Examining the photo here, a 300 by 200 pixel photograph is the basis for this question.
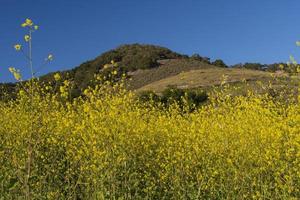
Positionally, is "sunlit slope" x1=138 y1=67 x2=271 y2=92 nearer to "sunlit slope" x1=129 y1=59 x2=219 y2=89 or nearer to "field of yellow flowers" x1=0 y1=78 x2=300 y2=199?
"sunlit slope" x1=129 y1=59 x2=219 y2=89

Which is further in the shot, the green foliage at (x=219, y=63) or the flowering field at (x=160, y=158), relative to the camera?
the green foliage at (x=219, y=63)

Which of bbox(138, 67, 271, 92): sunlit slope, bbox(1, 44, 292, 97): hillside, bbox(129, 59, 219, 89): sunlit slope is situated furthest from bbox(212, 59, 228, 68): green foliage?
bbox(138, 67, 271, 92): sunlit slope

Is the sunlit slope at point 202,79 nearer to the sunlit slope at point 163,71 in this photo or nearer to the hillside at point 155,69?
the hillside at point 155,69

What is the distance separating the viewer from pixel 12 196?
25.6 ft

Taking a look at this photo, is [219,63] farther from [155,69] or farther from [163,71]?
[163,71]

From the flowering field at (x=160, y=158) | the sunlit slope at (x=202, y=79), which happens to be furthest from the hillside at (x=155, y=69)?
the flowering field at (x=160, y=158)

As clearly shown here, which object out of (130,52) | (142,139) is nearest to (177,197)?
(142,139)

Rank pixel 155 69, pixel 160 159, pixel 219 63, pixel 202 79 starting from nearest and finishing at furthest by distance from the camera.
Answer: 1. pixel 160 159
2. pixel 202 79
3. pixel 155 69
4. pixel 219 63

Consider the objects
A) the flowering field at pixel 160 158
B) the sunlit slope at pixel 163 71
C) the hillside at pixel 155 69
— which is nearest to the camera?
the flowering field at pixel 160 158

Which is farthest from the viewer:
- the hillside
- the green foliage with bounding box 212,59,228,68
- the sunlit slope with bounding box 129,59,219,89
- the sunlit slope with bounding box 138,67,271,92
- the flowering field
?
the green foliage with bounding box 212,59,228,68

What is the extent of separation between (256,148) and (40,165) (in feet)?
13.6

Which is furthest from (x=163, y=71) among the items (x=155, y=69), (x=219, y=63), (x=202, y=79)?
(x=219, y=63)

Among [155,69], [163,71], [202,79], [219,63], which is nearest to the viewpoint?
[202,79]

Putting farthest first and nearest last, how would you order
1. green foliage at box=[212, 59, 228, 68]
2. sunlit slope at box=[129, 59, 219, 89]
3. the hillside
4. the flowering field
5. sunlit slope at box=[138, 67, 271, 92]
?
green foliage at box=[212, 59, 228, 68]
sunlit slope at box=[129, 59, 219, 89]
the hillside
sunlit slope at box=[138, 67, 271, 92]
the flowering field
